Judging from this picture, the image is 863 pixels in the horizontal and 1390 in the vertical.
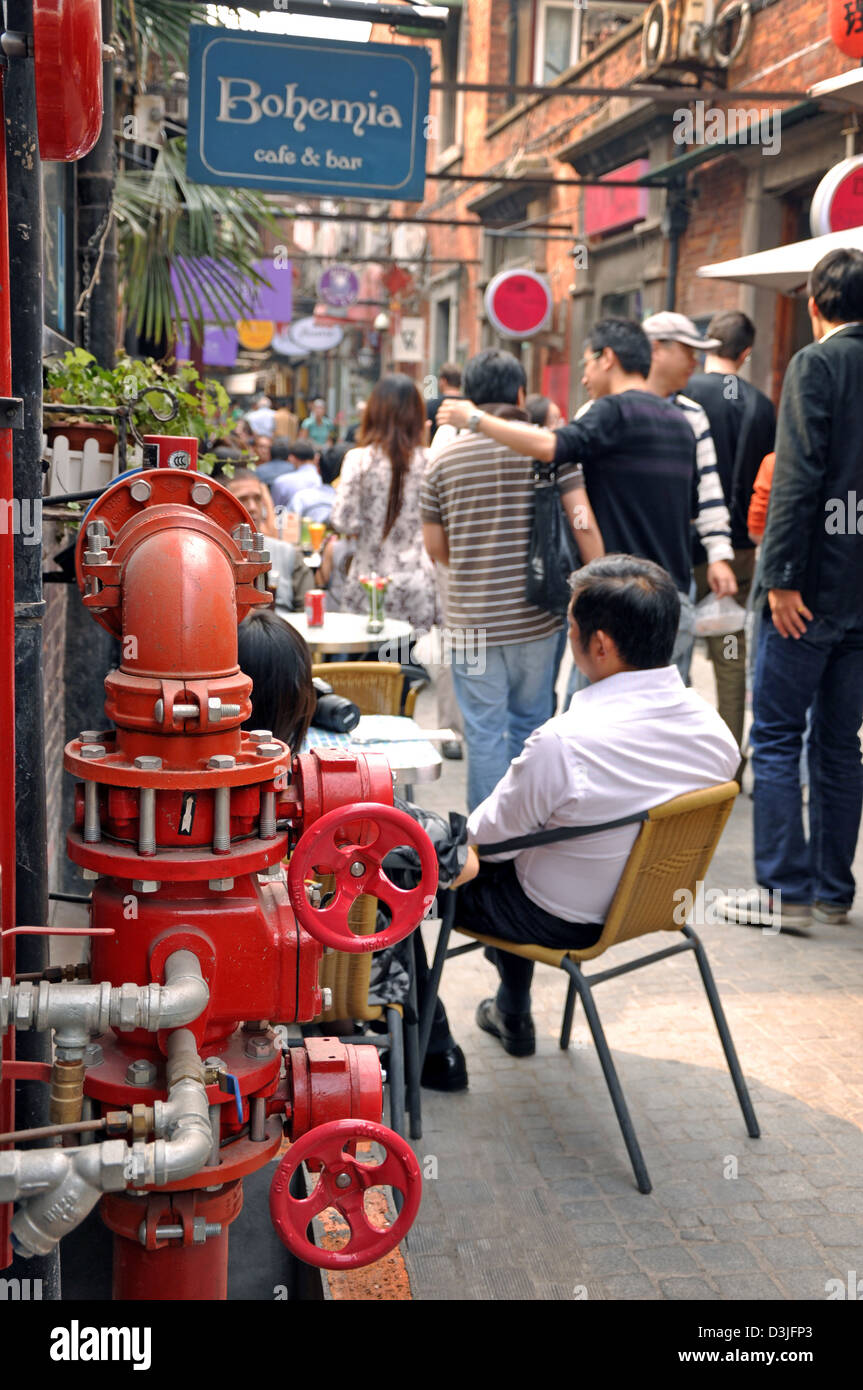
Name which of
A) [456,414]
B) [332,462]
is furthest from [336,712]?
[332,462]

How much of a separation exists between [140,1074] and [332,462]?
8.91 metres

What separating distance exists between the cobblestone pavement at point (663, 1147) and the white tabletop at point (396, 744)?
0.89 metres

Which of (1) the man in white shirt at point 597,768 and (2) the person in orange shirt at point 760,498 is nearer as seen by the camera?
(1) the man in white shirt at point 597,768

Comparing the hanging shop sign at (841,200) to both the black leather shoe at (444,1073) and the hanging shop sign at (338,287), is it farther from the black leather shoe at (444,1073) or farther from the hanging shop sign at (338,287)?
the hanging shop sign at (338,287)

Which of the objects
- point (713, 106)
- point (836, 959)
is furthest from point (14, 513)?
point (713, 106)

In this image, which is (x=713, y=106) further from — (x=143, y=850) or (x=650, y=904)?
(x=143, y=850)

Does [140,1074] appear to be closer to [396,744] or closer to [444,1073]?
[444,1073]

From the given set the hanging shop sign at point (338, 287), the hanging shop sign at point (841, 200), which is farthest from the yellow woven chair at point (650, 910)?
the hanging shop sign at point (338, 287)

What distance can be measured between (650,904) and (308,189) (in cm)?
460

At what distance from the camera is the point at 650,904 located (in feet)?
10.7

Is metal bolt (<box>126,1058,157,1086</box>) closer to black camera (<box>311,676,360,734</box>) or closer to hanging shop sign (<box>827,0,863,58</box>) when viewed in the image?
black camera (<box>311,676,360,734</box>)

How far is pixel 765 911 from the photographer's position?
4.83 meters

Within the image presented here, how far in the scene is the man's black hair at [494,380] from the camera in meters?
5.52

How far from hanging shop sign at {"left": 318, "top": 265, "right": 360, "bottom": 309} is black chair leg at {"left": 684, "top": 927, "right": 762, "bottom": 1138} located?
2278 cm
